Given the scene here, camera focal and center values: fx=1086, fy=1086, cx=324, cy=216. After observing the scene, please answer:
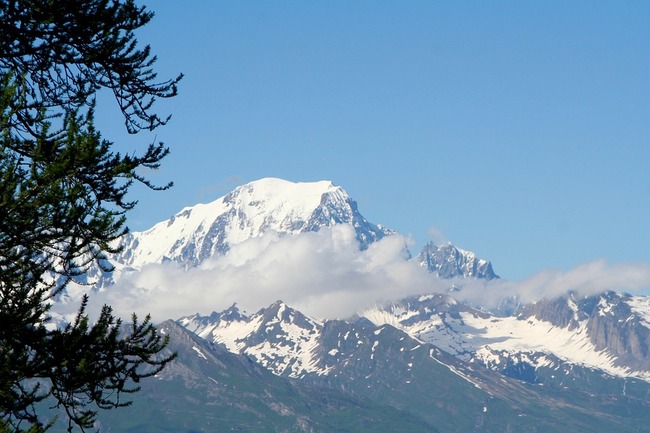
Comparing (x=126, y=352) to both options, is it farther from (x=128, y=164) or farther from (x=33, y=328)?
(x=128, y=164)

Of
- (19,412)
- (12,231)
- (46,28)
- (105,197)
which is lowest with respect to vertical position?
(19,412)

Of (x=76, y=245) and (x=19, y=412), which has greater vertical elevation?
(x=76, y=245)

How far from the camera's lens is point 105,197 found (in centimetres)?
2206

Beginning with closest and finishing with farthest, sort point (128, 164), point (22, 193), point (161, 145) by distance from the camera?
point (22, 193)
point (128, 164)
point (161, 145)

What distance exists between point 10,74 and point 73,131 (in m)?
1.43

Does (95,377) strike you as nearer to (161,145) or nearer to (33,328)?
(33,328)

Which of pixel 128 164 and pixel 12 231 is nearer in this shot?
pixel 12 231

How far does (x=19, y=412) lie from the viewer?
20031 mm

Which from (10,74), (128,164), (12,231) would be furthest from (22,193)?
(128,164)

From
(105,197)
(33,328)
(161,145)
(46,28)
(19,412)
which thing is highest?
(46,28)

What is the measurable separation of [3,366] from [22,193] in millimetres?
3086

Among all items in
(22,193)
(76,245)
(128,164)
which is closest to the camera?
(22,193)

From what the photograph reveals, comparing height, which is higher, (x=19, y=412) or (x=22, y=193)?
(x=22, y=193)

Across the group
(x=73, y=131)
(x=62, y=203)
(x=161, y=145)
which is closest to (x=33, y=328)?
(x=62, y=203)
